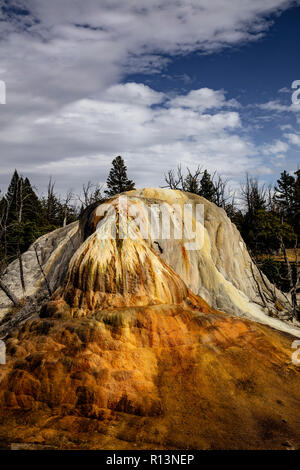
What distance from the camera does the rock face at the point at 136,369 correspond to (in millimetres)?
5086

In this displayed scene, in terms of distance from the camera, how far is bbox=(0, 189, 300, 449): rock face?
5086 mm

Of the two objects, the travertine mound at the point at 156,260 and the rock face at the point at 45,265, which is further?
the rock face at the point at 45,265

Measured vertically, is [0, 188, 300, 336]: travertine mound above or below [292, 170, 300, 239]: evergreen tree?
below

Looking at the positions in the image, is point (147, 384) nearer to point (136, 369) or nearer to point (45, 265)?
point (136, 369)

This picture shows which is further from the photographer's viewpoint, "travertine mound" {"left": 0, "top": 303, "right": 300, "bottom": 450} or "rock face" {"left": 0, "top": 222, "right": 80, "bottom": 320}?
"rock face" {"left": 0, "top": 222, "right": 80, "bottom": 320}

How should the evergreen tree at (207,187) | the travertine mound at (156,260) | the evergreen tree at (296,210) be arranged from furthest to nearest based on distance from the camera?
1. the evergreen tree at (207,187)
2. the evergreen tree at (296,210)
3. the travertine mound at (156,260)

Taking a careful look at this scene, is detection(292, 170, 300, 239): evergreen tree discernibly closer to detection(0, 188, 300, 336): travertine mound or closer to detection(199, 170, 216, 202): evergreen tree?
detection(199, 170, 216, 202): evergreen tree

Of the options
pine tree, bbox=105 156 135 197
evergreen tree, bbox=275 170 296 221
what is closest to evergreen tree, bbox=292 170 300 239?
evergreen tree, bbox=275 170 296 221

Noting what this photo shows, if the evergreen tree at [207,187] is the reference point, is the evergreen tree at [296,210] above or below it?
below

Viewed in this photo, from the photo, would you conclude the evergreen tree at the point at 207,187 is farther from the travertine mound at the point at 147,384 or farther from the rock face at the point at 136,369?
the travertine mound at the point at 147,384

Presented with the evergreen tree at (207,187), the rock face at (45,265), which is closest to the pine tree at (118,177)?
the evergreen tree at (207,187)

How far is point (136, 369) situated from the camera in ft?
20.2
